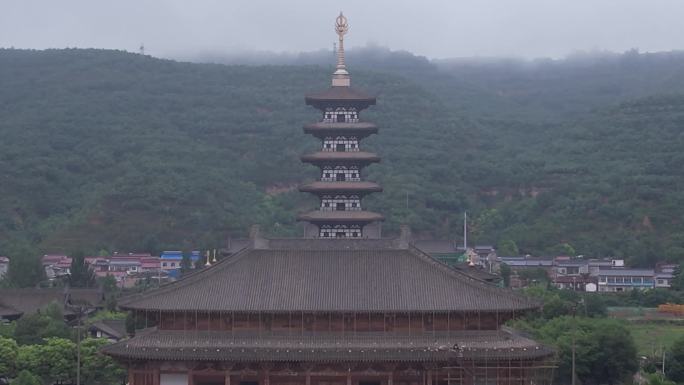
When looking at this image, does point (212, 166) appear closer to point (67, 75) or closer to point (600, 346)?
point (67, 75)

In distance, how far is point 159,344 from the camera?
47.2 m

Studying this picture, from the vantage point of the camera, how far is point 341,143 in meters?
61.3

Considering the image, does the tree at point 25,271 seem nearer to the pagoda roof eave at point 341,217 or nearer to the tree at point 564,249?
the pagoda roof eave at point 341,217

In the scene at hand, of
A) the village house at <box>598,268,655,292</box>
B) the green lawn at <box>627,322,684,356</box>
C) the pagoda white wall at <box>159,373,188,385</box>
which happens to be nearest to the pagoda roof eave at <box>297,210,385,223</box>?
the pagoda white wall at <box>159,373,188,385</box>

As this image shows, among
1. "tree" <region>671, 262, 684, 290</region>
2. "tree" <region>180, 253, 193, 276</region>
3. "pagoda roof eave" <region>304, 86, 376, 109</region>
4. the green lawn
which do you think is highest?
"pagoda roof eave" <region>304, 86, 376, 109</region>

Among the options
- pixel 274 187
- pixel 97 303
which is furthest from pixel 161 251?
pixel 97 303

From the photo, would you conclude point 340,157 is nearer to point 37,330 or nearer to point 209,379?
point 209,379

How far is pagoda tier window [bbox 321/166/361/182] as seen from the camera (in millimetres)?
60938

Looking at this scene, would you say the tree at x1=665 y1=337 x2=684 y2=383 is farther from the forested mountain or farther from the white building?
the white building

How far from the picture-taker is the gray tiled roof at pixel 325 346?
4659 cm

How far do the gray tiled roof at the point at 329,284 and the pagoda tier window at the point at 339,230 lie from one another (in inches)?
356

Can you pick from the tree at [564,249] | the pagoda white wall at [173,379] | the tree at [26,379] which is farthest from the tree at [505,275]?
the pagoda white wall at [173,379]

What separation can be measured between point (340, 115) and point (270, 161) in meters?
88.3

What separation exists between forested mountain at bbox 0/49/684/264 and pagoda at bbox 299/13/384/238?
53842mm
